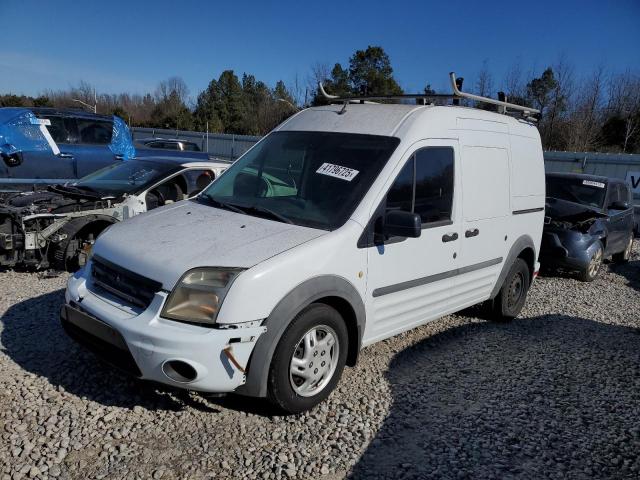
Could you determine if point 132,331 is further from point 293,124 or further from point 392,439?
point 293,124

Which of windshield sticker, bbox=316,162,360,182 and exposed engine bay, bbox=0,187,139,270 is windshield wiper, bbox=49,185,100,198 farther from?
windshield sticker, bbox=316,162,360,182

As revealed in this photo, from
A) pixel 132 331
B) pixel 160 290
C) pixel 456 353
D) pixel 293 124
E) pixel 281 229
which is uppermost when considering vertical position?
pixel 293 124

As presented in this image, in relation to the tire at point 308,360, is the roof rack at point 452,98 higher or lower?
higher

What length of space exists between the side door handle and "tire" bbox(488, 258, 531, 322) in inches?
54.7

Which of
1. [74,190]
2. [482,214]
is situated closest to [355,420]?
[482,214]

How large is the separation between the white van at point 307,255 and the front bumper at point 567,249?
3.51 meters

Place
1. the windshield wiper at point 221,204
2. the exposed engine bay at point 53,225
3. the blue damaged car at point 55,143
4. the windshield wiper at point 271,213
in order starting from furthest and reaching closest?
the blue damaged car at point 55,143 < the exposed engine bay at point 53,225 < the windshield wiper at point 221,204 < the windshield wiper at point 271,213

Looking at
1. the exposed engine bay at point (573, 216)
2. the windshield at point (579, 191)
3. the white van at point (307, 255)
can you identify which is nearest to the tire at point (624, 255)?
the windshield at point (579, 191)

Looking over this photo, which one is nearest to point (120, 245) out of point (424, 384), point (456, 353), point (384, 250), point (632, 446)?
point (384, 250)

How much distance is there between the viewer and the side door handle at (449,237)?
13.6ft

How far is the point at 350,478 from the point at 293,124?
9.63 feet

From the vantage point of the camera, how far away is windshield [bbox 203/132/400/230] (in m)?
3.61

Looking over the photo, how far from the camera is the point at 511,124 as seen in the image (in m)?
5.26

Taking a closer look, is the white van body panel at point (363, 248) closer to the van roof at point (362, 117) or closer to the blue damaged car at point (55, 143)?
the van roof at point (362, 117)
